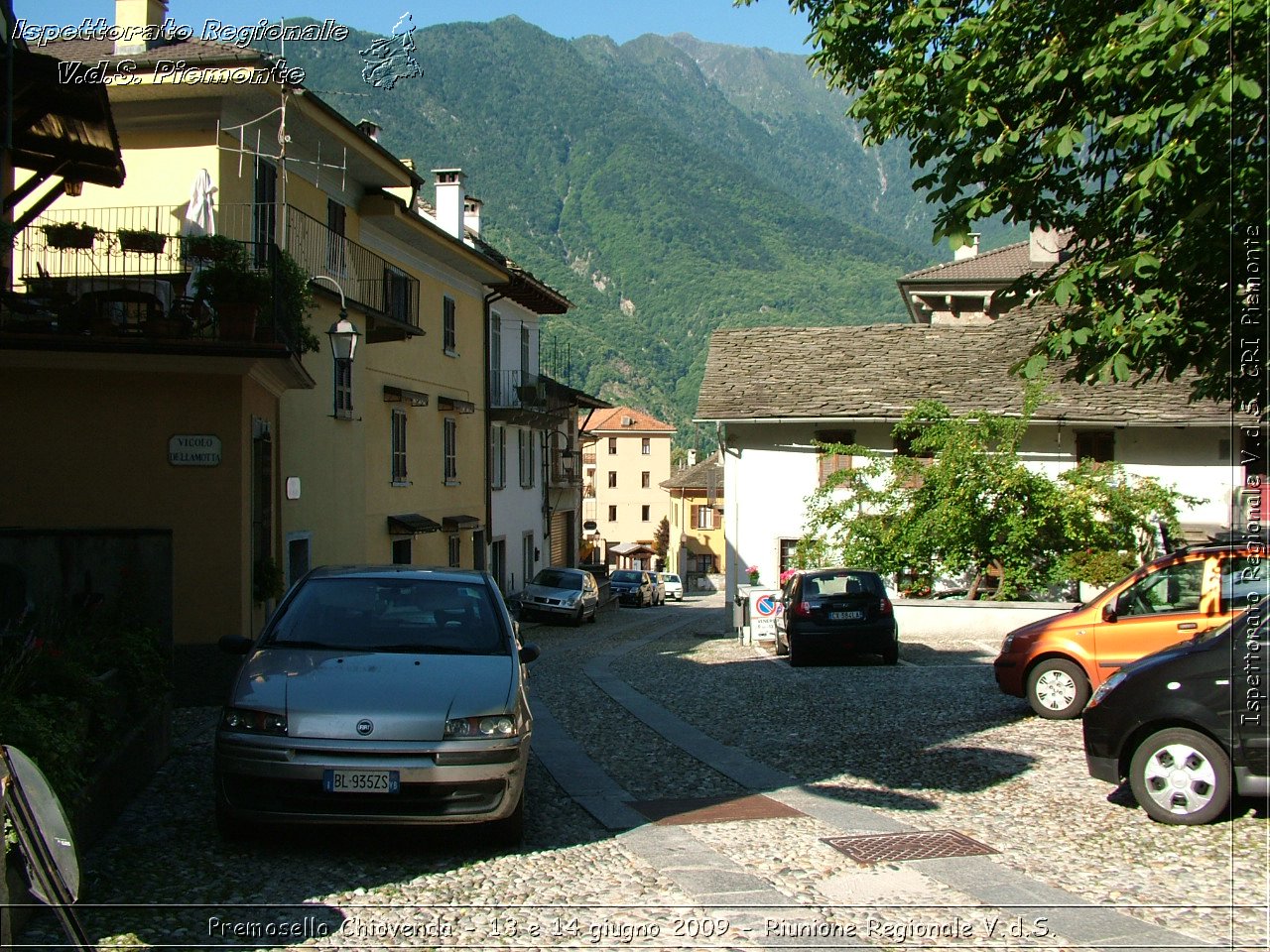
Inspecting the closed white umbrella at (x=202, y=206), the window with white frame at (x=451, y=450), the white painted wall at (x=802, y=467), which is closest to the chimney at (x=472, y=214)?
the window with white frame at (x=451, y=450)

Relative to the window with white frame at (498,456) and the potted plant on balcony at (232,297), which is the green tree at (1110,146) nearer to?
the potted plant on balcony at (232,297)

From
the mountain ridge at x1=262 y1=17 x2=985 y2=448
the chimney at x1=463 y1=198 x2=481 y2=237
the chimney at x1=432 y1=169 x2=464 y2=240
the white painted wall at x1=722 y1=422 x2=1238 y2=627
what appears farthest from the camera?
the mountain ridge at x1=262 y1=17 x2=985 y2=448

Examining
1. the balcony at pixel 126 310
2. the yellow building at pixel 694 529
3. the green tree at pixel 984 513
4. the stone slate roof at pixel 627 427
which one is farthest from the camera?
the stone slate roof at pixel 627 427

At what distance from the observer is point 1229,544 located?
966 centimetres

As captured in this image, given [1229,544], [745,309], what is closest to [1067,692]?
[1229,544]

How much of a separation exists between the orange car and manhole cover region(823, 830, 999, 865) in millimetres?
4339

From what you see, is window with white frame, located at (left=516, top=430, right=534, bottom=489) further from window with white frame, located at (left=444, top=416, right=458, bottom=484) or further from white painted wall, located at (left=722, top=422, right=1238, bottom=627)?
white painted wall, located at (left=722, top=422, right=1238, bottom=627)

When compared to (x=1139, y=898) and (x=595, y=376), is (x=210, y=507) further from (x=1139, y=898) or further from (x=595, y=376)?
(x=595, y=376)

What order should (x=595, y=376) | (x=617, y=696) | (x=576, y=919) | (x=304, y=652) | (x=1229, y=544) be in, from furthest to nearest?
(x=595, y=376) < (x=617, y=696) < (x=1229, y=544) < (x=304, y=652) < (x=576, y=919)

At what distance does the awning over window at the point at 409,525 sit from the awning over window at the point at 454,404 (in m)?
3.30

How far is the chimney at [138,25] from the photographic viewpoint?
17.3 m

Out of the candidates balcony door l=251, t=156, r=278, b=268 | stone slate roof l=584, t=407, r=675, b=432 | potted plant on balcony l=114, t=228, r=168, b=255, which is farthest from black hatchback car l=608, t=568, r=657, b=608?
stone slate roof l=584, t=407, r=675, b=432

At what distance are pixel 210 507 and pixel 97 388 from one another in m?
1.63

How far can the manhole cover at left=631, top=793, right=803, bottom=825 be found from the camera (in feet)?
25.9
